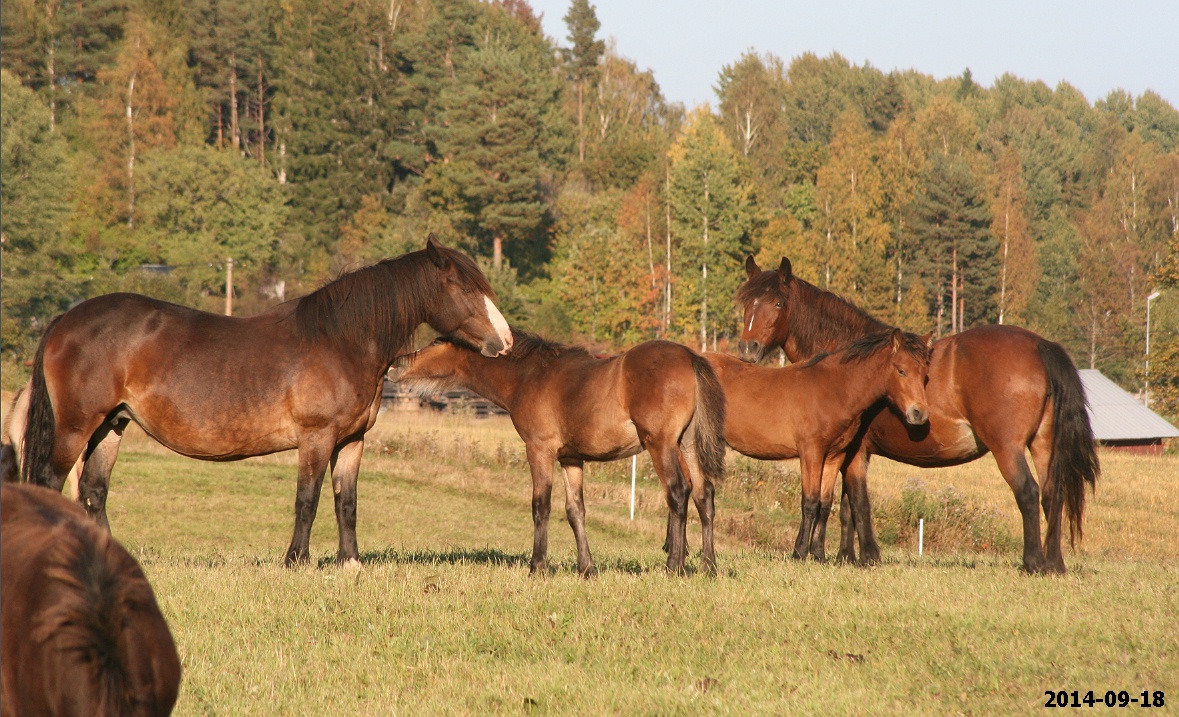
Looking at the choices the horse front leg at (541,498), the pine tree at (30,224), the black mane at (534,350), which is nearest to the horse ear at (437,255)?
the black mane at (534,350)

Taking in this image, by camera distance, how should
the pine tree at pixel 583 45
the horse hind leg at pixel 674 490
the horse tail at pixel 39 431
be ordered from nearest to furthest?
the horse tail at pixel 39 431 → the horse hind leg at pixel 674 490 → the pine tree at pixel 583 45

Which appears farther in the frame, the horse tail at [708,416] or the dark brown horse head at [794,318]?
the dark brown horse head at [794,318]

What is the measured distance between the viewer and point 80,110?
77.7 metres

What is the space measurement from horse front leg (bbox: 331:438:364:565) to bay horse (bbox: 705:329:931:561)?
340 centimetres

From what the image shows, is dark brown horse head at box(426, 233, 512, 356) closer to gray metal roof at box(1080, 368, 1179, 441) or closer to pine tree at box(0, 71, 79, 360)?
gray metal roof at box(1080, 368, 1179, 441)

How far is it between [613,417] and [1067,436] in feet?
12.6

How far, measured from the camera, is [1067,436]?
9.42 metres

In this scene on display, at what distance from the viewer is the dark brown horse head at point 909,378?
387 inches

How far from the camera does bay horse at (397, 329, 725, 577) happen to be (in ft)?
28.8

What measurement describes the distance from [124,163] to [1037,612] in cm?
7558

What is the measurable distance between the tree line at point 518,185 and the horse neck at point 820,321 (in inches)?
1608

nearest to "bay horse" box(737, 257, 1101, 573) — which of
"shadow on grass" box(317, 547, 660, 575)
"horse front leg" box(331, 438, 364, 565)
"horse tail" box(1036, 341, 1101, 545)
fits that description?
"horse tail" box(1036, 341, 1101, 545)

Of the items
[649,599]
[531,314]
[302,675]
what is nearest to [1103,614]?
[649,599]

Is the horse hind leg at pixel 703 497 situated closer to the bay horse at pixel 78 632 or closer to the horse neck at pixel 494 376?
the horse neck at pixel 494 376
